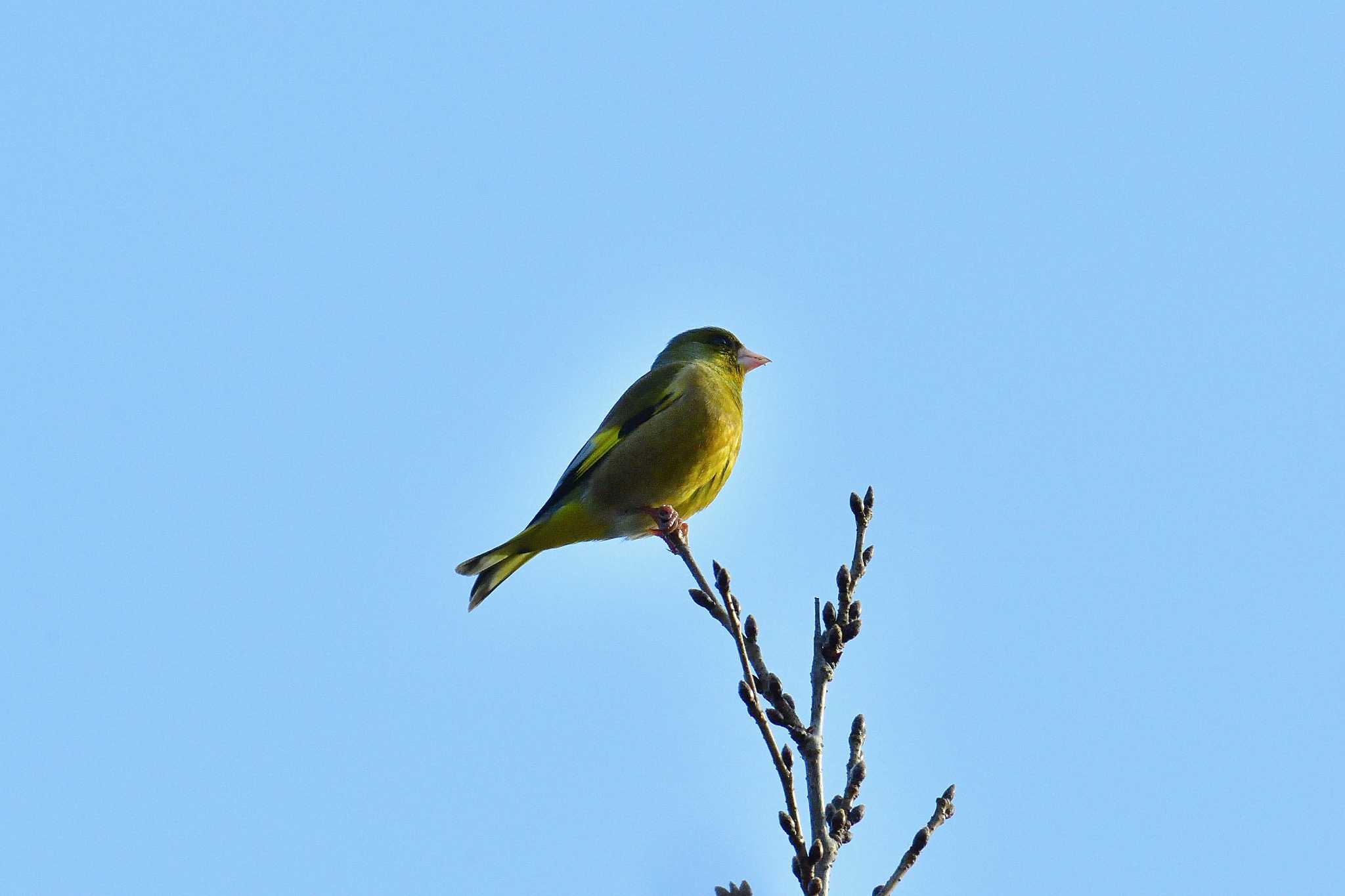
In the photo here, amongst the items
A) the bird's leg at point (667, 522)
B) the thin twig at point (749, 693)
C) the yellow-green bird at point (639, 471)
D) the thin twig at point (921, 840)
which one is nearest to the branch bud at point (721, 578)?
the thin twig at point (749, 693)

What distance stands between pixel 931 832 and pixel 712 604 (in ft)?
2.77

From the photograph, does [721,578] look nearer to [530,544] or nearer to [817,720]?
[817,720]

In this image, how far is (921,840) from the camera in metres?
3.24

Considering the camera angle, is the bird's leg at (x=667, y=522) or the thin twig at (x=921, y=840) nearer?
the thin twig at (x=921, y=840)

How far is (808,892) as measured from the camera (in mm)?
2822

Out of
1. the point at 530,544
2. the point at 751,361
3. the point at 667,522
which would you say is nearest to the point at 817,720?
the point at 667,522

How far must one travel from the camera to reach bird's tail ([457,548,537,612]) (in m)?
6.58

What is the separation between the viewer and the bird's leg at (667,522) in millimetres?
5520

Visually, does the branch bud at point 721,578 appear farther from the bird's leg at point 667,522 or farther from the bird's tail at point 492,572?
the bird's tail at point 492,572

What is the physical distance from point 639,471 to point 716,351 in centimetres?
161

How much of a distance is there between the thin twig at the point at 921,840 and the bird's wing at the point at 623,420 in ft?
11.4

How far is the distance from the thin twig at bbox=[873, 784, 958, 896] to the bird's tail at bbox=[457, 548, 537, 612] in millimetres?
3530

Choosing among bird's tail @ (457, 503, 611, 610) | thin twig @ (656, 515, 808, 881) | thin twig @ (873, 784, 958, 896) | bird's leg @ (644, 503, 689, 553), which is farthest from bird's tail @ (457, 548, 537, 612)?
thin twig @ (873, 784, 958, 896)

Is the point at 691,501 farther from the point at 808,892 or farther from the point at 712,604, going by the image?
the point at 808,892
